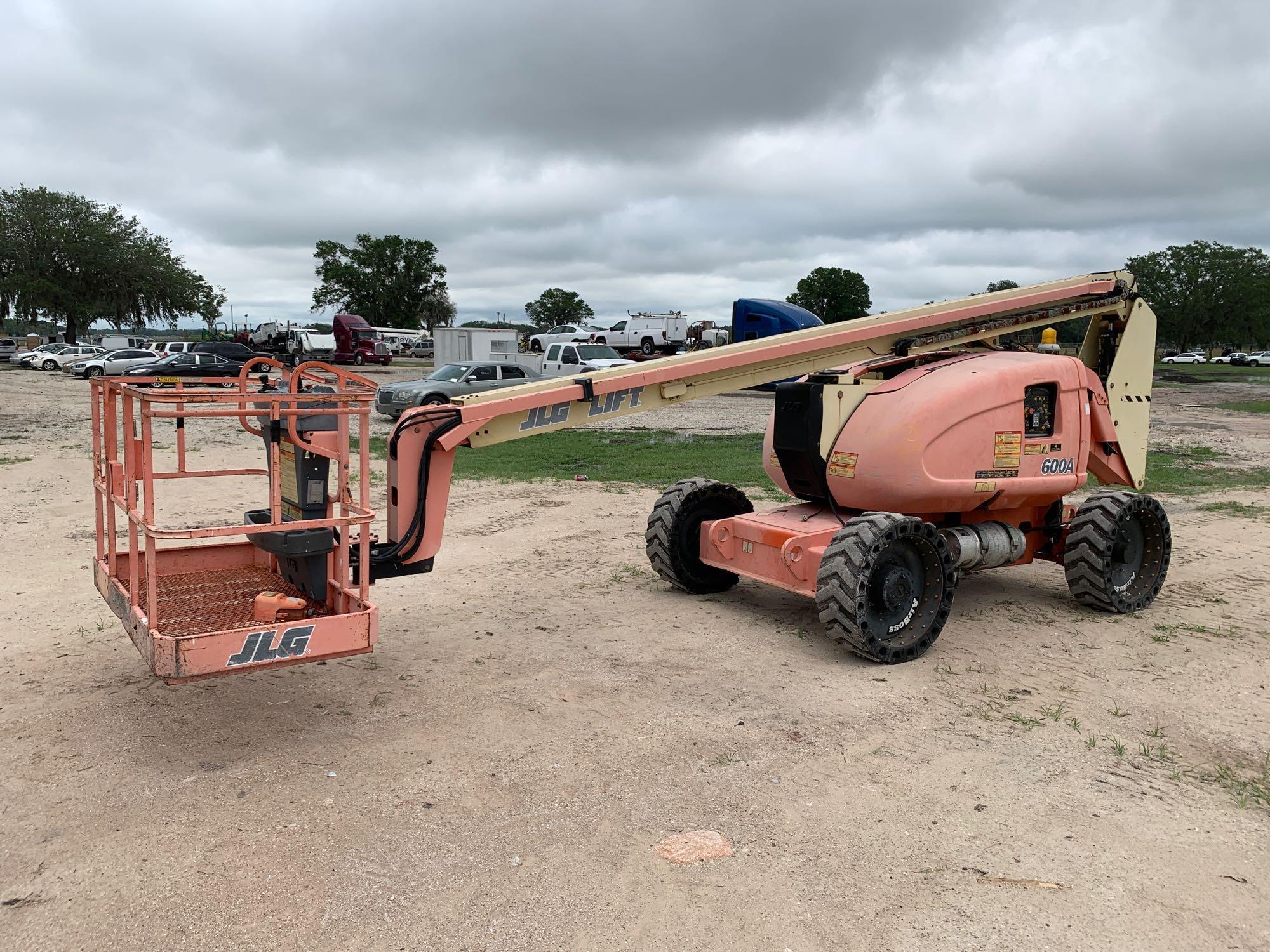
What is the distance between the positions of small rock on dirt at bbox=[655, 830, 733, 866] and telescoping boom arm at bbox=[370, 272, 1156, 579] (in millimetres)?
2218

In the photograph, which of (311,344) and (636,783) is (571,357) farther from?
(636,783)

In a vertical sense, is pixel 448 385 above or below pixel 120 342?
below

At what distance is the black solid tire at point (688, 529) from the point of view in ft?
26.8

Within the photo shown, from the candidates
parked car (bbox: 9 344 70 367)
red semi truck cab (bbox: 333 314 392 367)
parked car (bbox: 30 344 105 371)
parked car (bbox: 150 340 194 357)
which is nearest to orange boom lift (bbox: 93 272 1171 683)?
parked car (bbox: 150 340 194 357)

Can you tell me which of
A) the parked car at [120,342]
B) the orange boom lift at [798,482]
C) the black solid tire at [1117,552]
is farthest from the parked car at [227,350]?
the black solid tire at [1117,552]

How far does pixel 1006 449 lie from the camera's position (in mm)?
7281

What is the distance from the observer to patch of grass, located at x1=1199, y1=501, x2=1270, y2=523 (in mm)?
12172

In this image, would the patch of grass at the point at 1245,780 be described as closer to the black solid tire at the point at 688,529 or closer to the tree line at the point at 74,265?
the black solid tire at the point at 688,529

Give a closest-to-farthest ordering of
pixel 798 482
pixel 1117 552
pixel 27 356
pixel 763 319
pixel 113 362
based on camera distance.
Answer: pixel 798 482 → pixel 1117 552 → pixel 763 319 → pixel 113 362 → pixel 27 356

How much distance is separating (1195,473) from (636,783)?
14.7m

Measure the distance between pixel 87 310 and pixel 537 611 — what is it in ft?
225

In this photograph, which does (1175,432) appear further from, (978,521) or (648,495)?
(978,521)

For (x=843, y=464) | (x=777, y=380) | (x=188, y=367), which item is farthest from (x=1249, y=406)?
(x=188, y=367)

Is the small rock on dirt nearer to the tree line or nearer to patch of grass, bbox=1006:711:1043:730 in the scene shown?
patch of grass, bbox=1006:711:1043:730
